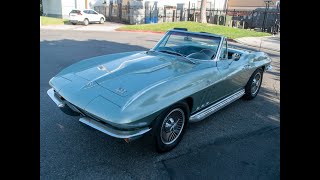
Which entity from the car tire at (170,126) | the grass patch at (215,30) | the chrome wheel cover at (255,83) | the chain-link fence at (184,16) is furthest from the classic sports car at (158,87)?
the chain-link fence at (184,16)

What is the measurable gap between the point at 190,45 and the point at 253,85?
1.74 meters

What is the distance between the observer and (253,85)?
5.32 m

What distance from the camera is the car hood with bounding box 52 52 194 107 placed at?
2955 mm

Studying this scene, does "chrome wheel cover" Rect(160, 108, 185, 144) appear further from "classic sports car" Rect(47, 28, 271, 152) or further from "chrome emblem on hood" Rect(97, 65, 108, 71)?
"chrome emblem on hood" Rect(97, 65, 108, 71)

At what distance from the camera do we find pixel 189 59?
410cm

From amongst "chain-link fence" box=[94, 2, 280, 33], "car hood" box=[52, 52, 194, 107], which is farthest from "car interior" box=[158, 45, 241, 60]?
"chain-link fence" box=[94, 2, 280, 33]

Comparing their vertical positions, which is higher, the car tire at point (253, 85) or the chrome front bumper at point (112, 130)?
the car tire at point (253, 85)

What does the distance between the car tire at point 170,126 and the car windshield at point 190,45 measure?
1245mm

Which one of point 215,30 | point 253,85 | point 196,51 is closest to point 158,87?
point 196,51

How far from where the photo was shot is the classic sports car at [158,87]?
2754 mm

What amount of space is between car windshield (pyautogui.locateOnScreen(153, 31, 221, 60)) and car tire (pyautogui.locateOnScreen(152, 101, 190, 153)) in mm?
1245

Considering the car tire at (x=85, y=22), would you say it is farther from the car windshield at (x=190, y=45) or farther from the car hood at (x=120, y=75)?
the car hood at (x=120, y=75)
